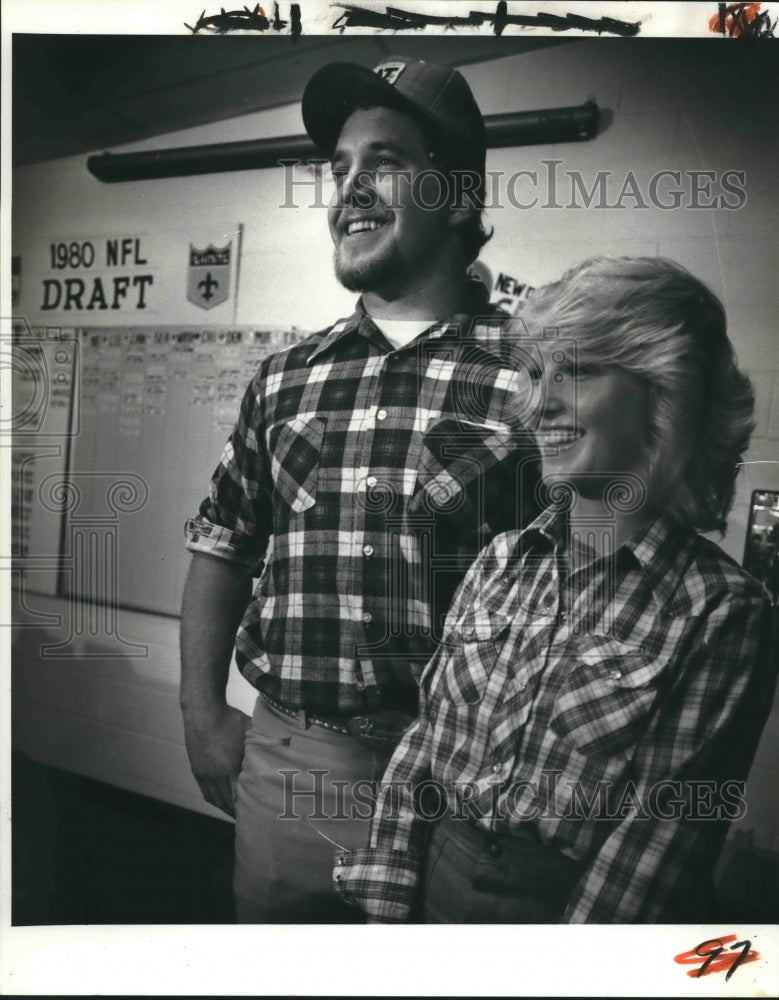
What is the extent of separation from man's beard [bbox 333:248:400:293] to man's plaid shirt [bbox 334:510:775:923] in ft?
2.44

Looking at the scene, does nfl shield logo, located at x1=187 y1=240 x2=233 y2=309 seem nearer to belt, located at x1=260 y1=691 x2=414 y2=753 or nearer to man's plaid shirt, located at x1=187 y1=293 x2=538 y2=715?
man's plaid shirt, located at x1=187 y1=293 x2=538 y2=715

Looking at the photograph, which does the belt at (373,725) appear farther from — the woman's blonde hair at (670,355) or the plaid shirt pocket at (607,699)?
the woman's blonde hair at (670,355)

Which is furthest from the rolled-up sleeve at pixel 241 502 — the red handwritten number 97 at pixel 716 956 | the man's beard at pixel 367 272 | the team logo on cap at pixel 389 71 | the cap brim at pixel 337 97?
the red handwritten number 97 at pixel 716 956

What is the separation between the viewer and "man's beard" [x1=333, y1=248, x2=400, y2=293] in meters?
2.01

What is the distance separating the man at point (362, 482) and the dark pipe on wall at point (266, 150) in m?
0.06

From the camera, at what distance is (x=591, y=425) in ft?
6.28

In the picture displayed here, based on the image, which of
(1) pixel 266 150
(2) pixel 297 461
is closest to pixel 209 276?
(1) pixel 266 150

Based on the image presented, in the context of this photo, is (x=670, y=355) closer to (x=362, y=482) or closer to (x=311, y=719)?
(x=362, y=482)

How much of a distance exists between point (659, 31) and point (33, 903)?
9.59 feet

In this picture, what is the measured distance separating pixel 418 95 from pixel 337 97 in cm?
22

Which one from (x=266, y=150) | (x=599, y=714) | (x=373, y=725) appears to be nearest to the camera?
(x=599, y=714)

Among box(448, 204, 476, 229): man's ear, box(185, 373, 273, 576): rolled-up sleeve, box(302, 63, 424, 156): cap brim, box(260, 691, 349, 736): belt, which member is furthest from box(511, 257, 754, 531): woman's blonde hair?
box(260, 691, 349, 736): belt

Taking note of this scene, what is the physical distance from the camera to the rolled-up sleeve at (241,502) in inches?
82.0

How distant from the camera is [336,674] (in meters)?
1.95
